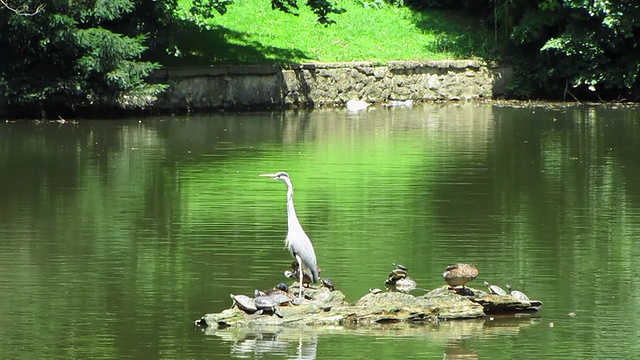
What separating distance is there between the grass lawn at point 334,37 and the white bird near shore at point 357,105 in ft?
4.21

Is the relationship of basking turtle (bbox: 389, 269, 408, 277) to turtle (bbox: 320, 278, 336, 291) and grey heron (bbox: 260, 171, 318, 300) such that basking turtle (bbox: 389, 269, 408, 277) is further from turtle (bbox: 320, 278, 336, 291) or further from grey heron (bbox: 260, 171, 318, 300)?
grey heron (bbox: 260, 171, 318, 300)

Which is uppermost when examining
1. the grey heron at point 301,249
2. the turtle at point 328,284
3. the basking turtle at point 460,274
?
the grey heron at point 301,249

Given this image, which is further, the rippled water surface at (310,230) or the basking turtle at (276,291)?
the basking turtle at (276,291)

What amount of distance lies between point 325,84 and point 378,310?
72.6ft

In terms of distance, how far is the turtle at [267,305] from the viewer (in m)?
10.2

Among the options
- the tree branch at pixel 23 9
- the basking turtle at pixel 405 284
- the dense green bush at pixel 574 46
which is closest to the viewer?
the basking turtle at pixel 405 284

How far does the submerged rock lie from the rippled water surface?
0.15m

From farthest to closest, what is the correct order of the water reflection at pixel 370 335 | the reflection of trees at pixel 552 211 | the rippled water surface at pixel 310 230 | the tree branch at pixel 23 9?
1. the tree branch at pixel 23 9
2. the reflection of trees at pixel 552 211
3. the rippled water surface at pixel 310 230
4. the water reflection at pixel 370 335

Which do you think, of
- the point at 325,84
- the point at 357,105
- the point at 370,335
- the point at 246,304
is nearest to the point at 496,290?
the point at 370,335

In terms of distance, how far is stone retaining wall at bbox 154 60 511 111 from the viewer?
3031cm

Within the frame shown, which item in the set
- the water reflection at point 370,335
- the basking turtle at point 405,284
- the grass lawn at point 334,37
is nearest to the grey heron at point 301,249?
the water reflection at point 370,335

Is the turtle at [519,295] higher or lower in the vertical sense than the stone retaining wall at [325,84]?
lower

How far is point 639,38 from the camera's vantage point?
32812mm

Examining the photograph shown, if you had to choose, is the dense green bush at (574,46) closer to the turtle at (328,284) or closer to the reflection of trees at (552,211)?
the reflection of trees at (552,211)
